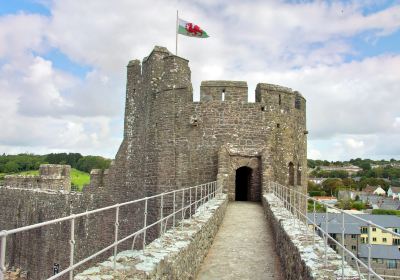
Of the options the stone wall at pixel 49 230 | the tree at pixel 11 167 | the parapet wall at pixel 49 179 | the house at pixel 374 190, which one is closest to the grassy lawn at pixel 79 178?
the tree at pixel 11 167

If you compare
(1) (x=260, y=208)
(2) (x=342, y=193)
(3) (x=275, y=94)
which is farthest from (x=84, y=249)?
(2) (x=342, y=193)

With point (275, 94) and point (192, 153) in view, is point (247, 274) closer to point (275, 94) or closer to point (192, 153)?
point (192, 153)

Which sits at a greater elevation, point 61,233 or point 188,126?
point 188,126

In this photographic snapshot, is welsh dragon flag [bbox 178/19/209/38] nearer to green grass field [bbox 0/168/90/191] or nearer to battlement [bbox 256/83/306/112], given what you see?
battlement [bbox 256/83/306/112]

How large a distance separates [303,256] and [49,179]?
881 inches

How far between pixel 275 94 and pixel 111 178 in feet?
27.7

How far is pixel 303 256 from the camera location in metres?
5.67

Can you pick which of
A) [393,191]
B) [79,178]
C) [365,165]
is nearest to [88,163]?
[79,178]

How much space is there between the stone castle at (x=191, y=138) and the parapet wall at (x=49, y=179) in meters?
6.53

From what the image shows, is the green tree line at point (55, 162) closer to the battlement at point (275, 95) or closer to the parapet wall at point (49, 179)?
the parapet wall at point (49, 179)

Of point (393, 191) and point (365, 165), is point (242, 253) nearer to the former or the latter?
point (393, 191)

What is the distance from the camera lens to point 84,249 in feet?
64.6

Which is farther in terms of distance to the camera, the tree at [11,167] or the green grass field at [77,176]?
the tree at [11,167]

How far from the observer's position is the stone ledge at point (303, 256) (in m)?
4.84
